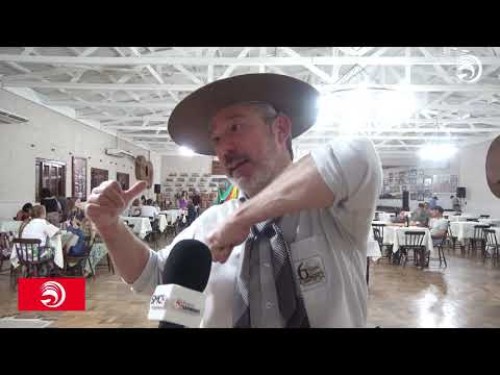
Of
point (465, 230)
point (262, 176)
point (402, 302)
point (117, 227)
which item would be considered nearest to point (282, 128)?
point (262, 176)

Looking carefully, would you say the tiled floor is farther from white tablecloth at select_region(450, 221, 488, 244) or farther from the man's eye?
the man's eye

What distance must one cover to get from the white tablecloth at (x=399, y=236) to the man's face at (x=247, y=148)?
699 cm

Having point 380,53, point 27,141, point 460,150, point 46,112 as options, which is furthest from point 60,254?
point 460,150

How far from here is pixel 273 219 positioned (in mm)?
891

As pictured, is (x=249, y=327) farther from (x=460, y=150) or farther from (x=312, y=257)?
(x=460, y=150)

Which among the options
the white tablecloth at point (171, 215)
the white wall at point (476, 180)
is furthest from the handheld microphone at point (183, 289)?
the white wall at point (476, 180)

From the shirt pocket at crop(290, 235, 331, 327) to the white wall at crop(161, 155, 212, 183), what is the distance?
17.9 m

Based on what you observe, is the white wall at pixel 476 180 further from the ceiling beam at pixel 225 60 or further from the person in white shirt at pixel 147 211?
the person in white shirt at pixel 147 211

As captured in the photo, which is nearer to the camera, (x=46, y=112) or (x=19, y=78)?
Result: (x=19, y=78)

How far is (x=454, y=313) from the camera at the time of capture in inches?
174

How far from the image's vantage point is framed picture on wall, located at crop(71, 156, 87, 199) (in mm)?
10578

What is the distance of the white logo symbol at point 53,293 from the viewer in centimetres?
327
